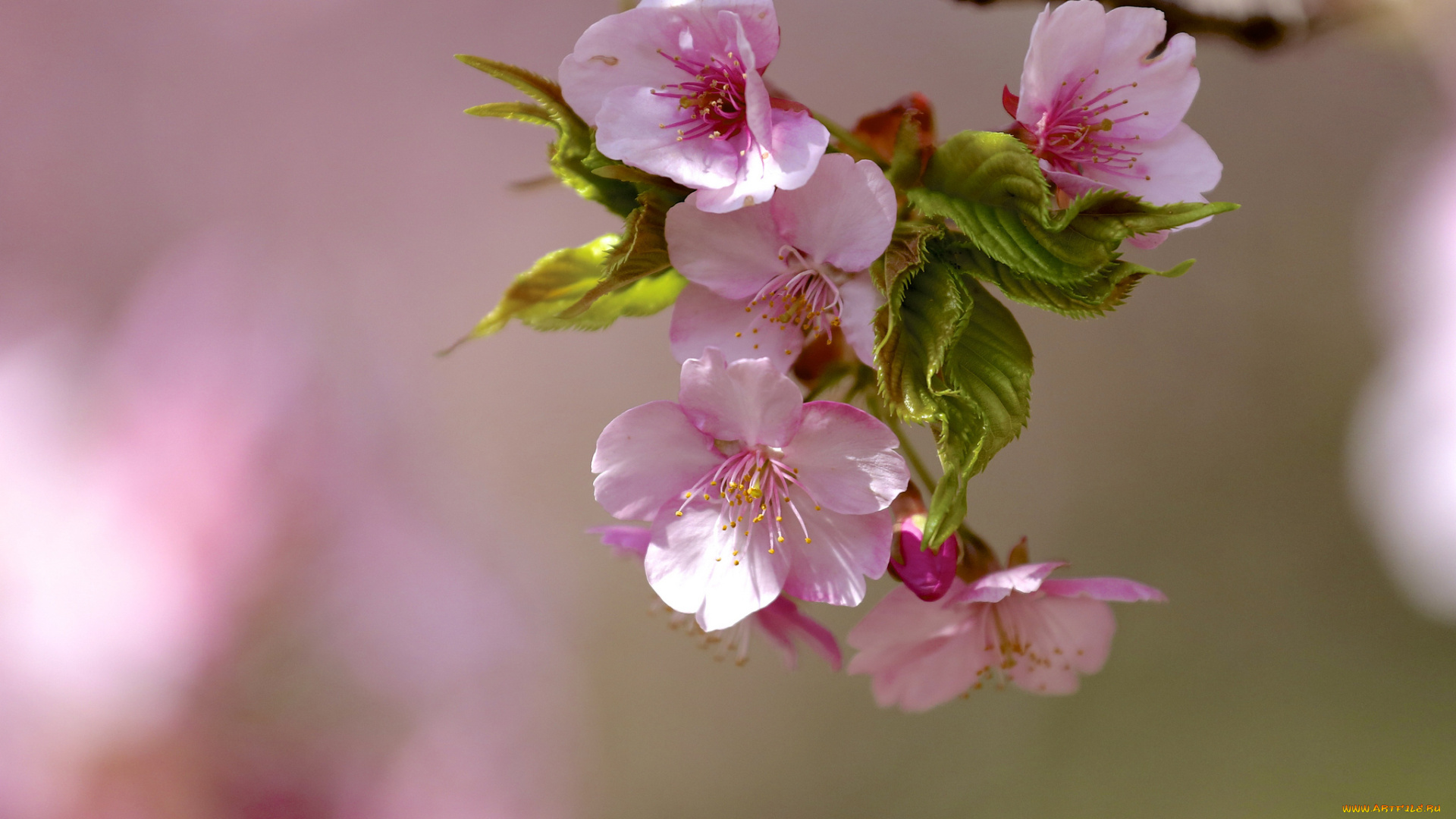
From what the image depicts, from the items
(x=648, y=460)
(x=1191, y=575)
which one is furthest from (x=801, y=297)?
(x=1191, y=575)

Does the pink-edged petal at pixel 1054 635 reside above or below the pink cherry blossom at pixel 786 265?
→ below

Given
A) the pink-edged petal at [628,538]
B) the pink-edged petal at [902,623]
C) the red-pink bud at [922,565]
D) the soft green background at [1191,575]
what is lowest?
the soft green background at [1191,575]

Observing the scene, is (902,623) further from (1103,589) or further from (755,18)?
(755,18)

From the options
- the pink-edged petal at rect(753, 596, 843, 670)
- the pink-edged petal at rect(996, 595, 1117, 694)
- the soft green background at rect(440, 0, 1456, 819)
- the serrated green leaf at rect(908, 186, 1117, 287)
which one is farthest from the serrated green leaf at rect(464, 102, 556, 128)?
the soft green background at rect(440, 0, 1456, 819)

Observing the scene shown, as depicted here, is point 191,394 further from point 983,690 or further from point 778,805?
point 983,690

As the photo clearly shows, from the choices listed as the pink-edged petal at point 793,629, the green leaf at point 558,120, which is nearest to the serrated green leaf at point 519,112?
the green leaf at point 558,120

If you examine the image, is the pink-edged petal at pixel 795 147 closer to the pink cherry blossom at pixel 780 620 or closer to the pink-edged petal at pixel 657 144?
the pink-edged petal at pixel 657 144

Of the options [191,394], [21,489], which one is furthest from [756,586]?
[21,489]
